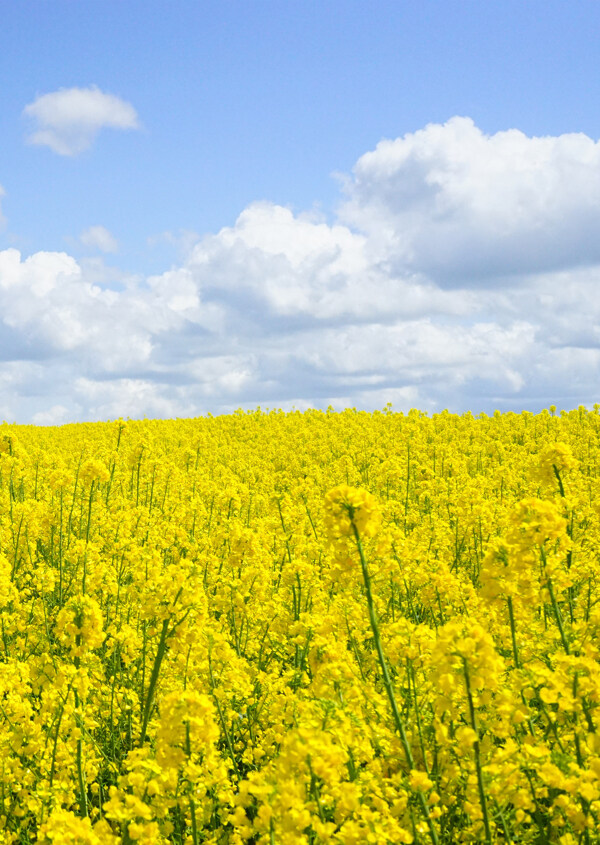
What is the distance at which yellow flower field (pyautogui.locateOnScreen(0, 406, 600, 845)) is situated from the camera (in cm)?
265

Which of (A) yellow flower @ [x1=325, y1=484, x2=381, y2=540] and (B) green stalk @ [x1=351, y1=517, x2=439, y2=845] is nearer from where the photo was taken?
(B) green stalk @ [x1=351, y1=517, x2=439, y2=845]

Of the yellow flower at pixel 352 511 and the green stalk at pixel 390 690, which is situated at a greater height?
the yellow flower at pixel 352 511

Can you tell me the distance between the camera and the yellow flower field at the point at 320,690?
2.65 m

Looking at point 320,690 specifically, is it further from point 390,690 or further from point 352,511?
point 352,511

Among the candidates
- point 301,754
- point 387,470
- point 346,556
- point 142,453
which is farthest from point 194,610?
point 387,470

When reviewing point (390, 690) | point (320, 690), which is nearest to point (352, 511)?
point (390, 690)

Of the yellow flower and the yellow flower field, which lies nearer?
the yellow flower field

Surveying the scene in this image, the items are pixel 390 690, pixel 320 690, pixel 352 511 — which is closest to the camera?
pixel 390 690

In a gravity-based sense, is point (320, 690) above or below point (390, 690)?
below

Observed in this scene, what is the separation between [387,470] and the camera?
1022cm

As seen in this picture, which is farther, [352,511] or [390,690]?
[352,511]

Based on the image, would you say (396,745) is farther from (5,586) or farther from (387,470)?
(387,470)

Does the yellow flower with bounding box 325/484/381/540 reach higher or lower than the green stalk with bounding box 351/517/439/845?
higher

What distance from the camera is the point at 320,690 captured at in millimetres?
3240
